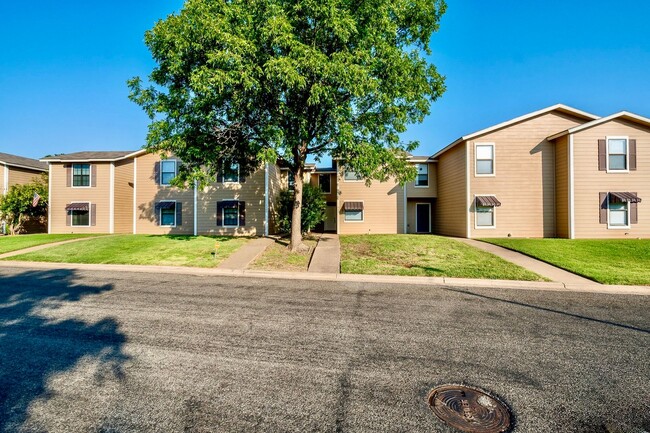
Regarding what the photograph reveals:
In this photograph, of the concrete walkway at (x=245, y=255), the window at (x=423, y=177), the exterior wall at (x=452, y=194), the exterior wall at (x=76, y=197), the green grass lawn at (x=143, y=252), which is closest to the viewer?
the concrete walkway at (x=245, y=255)

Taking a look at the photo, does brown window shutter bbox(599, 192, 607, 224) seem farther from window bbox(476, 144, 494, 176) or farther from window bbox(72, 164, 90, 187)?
window bbox(72, 164, 90, 187)

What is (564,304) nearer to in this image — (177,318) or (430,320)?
(430,320)

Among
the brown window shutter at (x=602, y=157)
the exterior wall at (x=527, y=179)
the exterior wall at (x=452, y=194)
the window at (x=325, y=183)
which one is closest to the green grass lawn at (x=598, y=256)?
the exterior wall at (x=527, y=179)

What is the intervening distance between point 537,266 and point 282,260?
33.3ft

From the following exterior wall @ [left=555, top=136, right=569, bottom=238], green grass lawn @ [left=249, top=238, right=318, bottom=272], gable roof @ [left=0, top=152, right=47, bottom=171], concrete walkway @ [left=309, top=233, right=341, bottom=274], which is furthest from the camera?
gable roof @ [left=0, top=152, right=47, bottom=171]

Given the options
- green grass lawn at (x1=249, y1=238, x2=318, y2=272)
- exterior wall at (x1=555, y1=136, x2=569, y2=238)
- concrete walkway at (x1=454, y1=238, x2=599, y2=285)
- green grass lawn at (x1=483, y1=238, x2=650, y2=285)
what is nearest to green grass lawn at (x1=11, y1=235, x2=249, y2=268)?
green grass lawn at (x1=249, y1=238, x2=318, y2=272)

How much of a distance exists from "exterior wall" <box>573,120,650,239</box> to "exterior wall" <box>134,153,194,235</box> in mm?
24993

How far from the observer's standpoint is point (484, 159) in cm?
1992

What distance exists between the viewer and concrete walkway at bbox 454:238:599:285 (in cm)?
1020

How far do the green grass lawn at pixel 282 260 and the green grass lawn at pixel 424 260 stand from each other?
1.66 m

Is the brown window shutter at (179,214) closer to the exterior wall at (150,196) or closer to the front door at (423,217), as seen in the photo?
the exterior wall at (150,196)

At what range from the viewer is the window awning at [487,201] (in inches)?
760

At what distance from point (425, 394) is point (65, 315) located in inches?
268

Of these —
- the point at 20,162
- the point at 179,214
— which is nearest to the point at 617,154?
the point at 179,214
